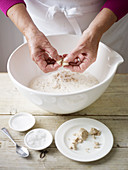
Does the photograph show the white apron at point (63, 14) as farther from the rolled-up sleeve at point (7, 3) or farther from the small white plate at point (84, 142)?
the small white plate at point (84, 142)

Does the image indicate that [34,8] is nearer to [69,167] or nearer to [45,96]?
[45,96]

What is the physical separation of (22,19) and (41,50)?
6.6 inches

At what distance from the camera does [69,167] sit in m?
0.82

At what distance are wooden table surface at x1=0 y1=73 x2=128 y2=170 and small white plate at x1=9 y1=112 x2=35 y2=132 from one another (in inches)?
0.8

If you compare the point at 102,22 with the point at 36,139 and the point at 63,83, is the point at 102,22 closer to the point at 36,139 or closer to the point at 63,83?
the point at 63,83

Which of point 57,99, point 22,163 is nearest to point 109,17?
point 57,99

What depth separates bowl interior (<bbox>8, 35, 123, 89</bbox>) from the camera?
3.52 ft

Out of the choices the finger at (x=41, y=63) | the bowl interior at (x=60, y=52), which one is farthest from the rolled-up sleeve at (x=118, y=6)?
the finger at (x=41, y=63)

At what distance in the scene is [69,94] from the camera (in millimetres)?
842

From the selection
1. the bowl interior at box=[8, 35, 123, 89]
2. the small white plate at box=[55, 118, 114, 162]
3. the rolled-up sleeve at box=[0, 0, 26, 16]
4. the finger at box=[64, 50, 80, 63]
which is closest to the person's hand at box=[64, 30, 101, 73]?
the finger at box=[64, 50, 80, 63]

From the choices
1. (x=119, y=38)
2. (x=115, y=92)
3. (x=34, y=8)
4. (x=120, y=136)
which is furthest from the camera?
(x=119, y=38)

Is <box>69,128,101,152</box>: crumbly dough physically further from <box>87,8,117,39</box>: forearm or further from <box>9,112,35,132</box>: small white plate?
<box>87,8,117,39</box>: forearm

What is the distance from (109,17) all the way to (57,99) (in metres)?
0.48

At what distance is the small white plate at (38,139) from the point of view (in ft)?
2.85
